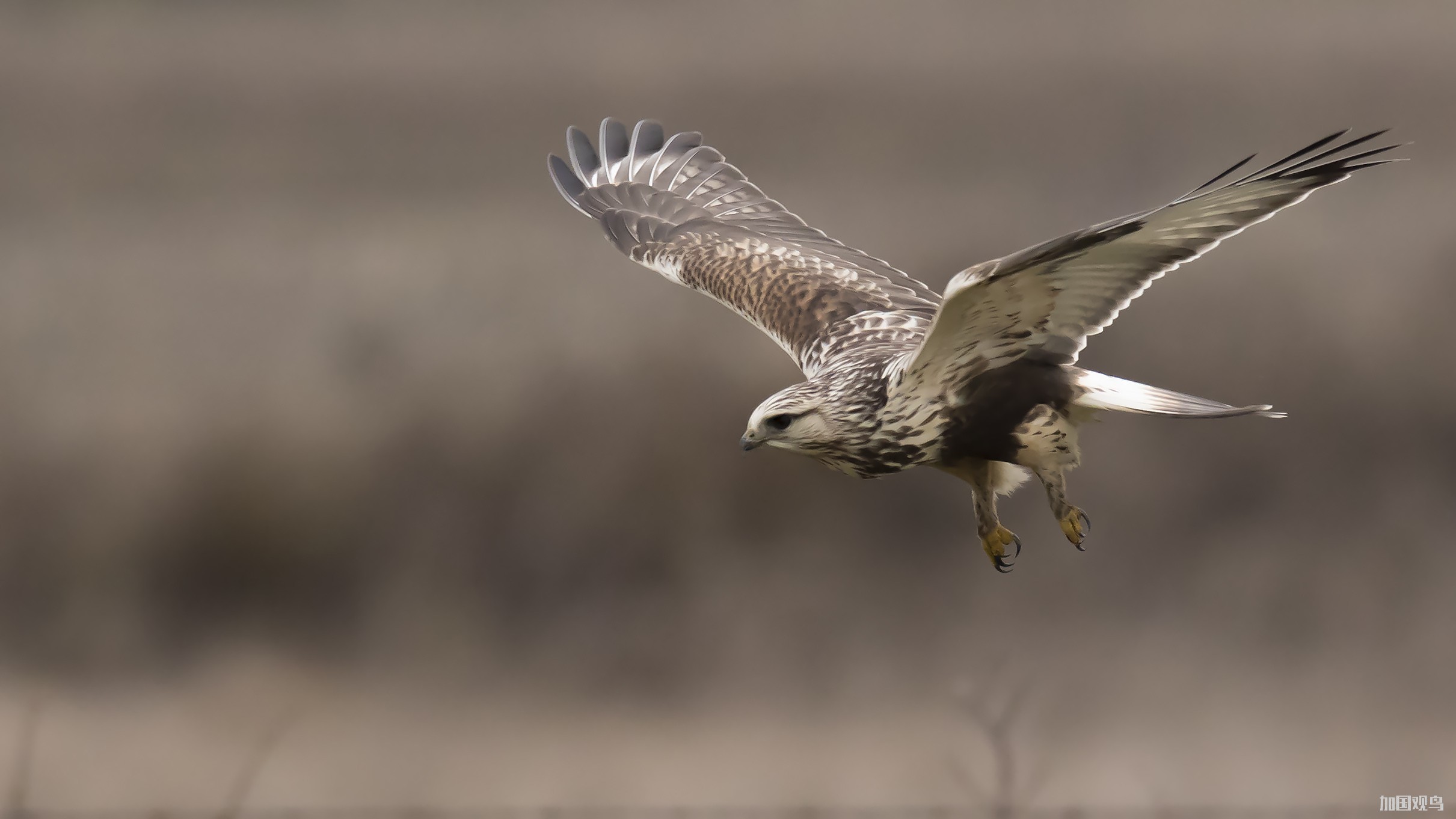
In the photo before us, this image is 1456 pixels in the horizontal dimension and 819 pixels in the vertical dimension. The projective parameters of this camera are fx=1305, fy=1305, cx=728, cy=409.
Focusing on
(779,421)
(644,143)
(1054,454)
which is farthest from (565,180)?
(1054,454)

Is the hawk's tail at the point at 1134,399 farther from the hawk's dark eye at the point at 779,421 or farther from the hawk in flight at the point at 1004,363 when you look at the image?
the hawk's dark eye at the point at 779,421

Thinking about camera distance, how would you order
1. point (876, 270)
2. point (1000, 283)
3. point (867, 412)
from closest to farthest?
1. point (1000, 283)
2. point (867, 412)
3. point (876, 270)

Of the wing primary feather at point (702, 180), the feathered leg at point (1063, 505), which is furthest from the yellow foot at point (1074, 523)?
the wing primary feather at point (702, 180)

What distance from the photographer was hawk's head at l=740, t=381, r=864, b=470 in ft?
8.77

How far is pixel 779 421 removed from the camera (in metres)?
2.69

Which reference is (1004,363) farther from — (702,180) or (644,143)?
(644,143)

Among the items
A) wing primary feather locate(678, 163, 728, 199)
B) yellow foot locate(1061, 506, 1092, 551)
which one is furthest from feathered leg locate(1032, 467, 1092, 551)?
wing primary feather locate(678, 163, 728, 199)

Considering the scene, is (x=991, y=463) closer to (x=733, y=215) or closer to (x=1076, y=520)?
(x=1076, y=520)

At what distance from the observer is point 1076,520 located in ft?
9.30

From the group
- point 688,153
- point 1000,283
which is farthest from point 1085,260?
point 688,153

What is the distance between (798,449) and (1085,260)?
0.69 meters

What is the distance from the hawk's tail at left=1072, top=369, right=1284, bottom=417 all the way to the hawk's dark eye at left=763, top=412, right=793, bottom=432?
0.61 meters

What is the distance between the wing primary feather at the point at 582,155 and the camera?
4383mm

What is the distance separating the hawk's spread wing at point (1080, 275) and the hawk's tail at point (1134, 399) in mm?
68
